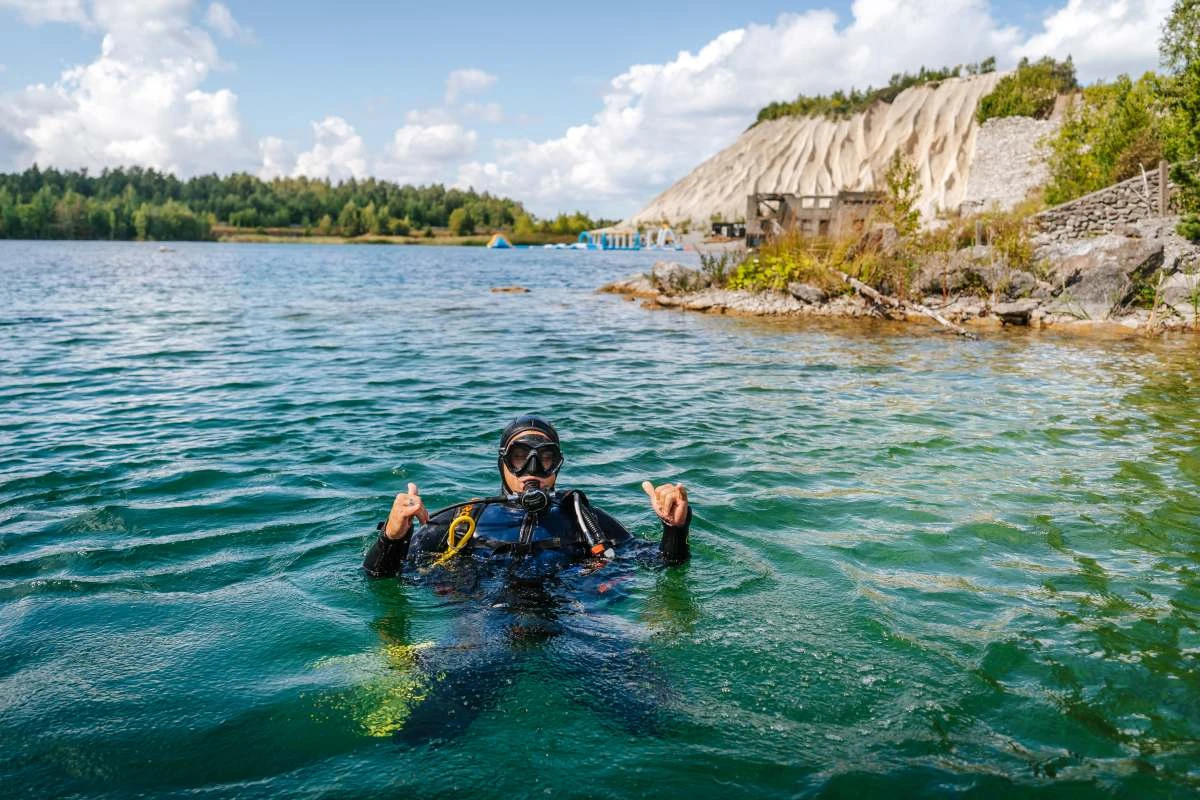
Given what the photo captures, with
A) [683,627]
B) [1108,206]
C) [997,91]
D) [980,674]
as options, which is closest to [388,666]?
[683,627]

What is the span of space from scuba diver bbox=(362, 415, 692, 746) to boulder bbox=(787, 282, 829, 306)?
1949cm

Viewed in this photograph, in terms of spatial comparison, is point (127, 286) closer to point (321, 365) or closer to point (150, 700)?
point (321, 365)

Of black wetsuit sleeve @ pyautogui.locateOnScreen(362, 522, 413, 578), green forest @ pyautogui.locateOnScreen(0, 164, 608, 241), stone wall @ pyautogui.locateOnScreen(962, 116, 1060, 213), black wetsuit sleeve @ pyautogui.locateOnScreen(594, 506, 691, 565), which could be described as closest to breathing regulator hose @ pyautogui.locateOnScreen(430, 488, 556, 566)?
black wetsuit sleeve @ pyautogui.locateOnScreen(362, 522, 413, 578)

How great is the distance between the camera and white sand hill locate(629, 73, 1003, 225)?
86194mm

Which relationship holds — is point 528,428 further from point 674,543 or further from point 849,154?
point 849,154

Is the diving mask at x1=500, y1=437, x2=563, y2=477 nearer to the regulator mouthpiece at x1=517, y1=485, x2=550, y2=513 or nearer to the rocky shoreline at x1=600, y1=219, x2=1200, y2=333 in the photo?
the regulator mouthpiece at x1=517, y1=485, x2=550, y2=513

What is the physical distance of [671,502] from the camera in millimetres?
5094

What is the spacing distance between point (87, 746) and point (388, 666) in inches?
56.3

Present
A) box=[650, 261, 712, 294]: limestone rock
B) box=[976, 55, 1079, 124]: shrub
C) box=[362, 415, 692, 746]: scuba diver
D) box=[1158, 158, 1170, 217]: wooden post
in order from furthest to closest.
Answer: box=[976, 55, 1079, 124]: shrub < box=[650, 261, 712, 294]: limestone rock < box=[1158, 158, 1170, 217]: wooden post < box=[362, 415, 692, 746]: scuba diver

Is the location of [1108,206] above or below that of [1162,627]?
above

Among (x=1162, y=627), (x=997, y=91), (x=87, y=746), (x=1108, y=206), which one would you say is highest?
(x=997, y=91)

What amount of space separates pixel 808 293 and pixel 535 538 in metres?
20.0

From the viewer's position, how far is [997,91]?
50.0 metres

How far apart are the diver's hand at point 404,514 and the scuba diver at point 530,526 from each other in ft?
0.92
